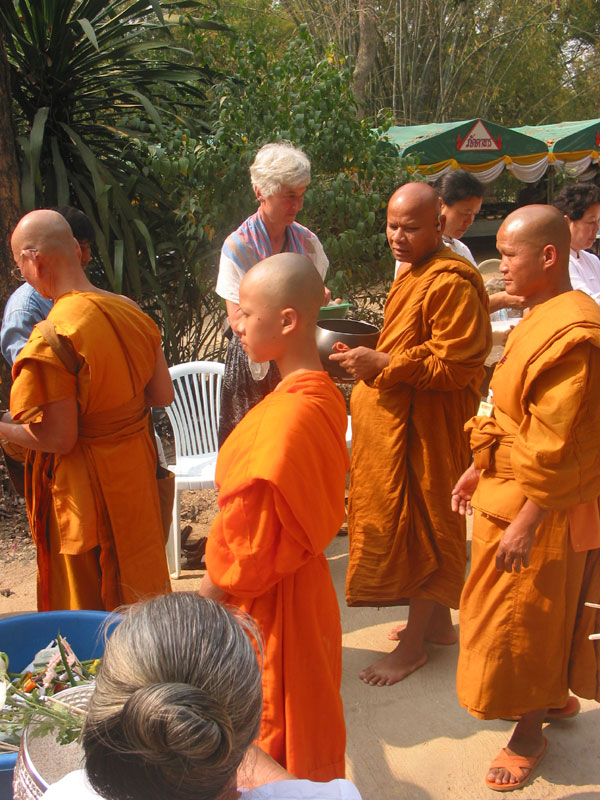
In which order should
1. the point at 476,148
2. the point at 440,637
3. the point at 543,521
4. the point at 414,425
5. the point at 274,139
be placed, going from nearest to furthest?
the point at 543,521
the point at 414,425
the point at 440,637
the point at 274,139
the point at 476,148

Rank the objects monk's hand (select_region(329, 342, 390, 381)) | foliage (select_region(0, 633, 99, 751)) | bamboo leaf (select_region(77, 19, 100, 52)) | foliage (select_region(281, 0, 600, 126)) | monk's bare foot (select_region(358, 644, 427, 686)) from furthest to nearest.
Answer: foliage (select_region(281, 0, 600, 126))
bamboo leaf (select_region(77, 19, 100, 52))
monk's bare foot (select_region(358, 644, 427, 686))
monk's hand (select_region(329, 342, 390, 381))
foliage (select_region(0, 633, 99, 751))

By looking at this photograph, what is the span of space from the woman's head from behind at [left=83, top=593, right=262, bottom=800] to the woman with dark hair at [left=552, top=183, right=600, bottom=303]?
3686mm

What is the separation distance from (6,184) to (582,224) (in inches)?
138

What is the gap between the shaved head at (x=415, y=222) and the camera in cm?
302

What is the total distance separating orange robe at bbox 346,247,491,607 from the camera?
3123mm

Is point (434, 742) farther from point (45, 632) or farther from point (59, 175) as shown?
point (59, 175)

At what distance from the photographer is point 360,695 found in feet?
10.5

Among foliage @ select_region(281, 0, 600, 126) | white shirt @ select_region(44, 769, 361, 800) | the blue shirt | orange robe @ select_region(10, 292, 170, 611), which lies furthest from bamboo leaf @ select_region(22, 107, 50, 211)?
foliage @ select_region(281, 0, 600, 126)

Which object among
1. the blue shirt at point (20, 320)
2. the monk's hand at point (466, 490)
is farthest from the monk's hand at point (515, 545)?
the blue shirt at point (20, 320)

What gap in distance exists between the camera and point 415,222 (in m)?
3.05

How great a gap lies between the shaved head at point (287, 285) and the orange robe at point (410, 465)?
1.04 metres

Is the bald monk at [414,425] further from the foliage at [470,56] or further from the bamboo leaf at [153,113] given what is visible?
the foliage at [470,56]

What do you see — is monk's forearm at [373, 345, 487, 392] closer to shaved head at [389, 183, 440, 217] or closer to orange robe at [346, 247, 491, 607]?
orange robe at [346, 247, 491, 607]

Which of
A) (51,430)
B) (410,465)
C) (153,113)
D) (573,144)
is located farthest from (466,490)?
(573,144)
